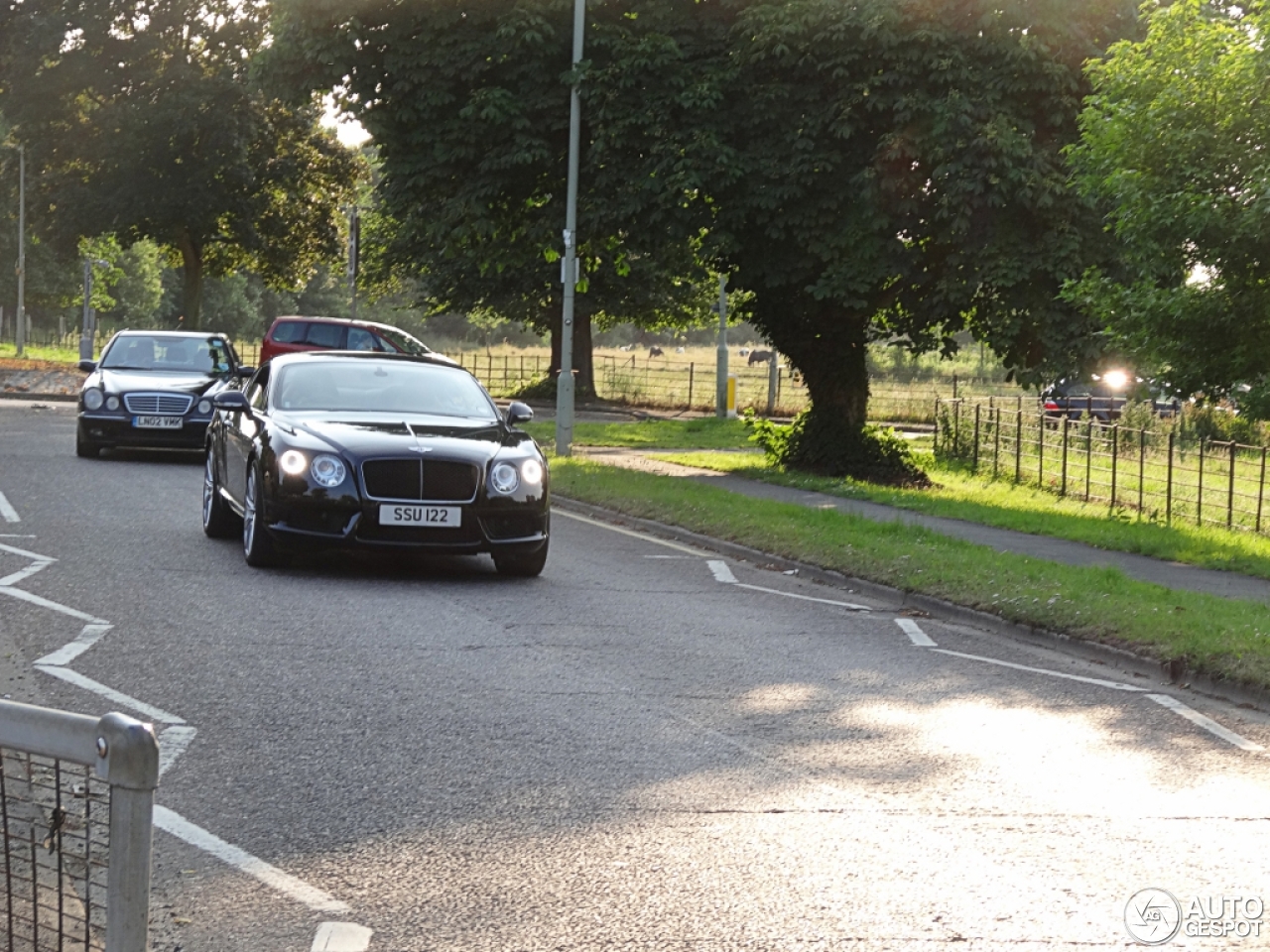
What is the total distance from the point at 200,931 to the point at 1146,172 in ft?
42.8

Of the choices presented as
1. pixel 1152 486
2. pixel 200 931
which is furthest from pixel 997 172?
pixel 200 931

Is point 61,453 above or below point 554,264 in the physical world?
A: below

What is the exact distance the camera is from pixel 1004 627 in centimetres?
1138

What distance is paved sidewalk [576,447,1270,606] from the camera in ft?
45.9

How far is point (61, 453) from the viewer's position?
22.5 metres

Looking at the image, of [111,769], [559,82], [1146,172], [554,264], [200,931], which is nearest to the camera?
[111,769]

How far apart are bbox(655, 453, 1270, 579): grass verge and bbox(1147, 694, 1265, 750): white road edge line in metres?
5.96

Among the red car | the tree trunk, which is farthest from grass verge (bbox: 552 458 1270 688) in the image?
the tree trunk

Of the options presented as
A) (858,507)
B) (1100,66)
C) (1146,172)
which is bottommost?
(858,507)

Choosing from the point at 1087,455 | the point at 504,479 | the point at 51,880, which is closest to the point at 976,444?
the point at 1087,455

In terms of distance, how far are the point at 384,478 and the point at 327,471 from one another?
39cm

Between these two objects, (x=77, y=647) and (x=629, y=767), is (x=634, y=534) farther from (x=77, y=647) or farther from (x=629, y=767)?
(x=629, y=767)

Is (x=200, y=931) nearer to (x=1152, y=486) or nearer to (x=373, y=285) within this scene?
(x=1152, y=486)

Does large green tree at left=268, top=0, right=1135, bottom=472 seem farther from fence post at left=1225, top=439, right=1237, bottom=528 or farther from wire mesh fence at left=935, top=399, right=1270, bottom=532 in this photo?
fence post at left=1225, top=439, right=1237, bottom=528
